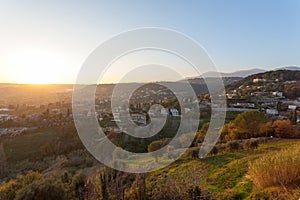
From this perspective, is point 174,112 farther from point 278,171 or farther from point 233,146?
point 278,171

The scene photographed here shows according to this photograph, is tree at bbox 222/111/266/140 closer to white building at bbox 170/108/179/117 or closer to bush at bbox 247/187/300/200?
white building at bbox 170/108/179/117

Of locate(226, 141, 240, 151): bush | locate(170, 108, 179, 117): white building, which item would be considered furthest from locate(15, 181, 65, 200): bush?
locate(170, 108, 179, 117): white building

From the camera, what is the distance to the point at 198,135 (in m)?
10.6

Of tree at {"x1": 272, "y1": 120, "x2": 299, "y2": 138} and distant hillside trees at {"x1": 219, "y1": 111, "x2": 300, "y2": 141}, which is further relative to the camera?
distant hillside trees at {"x1": 219, "y1": 111, "x2": 300, "y2": 141}

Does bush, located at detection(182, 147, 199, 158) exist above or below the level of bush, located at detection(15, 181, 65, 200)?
below

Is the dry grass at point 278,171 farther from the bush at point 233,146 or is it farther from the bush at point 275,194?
the bush at point 233,146

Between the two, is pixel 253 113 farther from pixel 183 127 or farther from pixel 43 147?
pixel 43 147

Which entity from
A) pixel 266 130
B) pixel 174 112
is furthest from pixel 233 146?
pixel 174 112

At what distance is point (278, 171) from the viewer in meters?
2.48

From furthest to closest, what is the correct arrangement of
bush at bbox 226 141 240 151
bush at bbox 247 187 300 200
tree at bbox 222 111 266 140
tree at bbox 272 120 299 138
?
1. tree at bbox 222 111 266 140
2. tree at bbox 272 120 299 138
3. bush at bbox 226 141 240 151
4. bush at bbox 247 187 300 200

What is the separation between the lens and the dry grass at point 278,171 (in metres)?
2.45

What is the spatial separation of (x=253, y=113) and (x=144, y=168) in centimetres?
764

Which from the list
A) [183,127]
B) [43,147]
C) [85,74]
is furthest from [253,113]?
[43,147]

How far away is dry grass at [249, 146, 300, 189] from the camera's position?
2453 millimetres
